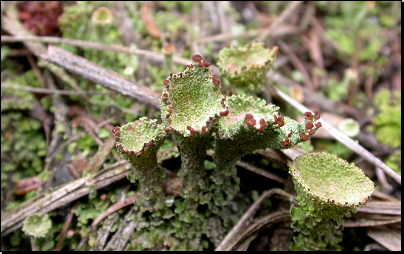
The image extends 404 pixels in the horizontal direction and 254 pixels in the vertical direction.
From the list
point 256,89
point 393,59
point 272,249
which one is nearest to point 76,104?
point 256,89

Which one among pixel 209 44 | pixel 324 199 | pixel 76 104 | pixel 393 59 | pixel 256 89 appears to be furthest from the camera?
pixel 393 59

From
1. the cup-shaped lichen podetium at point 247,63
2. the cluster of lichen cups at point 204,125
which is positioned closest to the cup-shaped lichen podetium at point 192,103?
the cluster of lichen cups at point 204,125

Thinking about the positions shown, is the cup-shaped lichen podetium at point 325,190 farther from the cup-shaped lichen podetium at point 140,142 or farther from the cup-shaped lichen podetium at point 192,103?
the cup-shaped lichen podetium at point 140,142

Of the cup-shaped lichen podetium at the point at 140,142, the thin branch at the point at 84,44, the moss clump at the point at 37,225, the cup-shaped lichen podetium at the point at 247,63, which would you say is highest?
the cup-shaped lichen podetium at the point at 247,63

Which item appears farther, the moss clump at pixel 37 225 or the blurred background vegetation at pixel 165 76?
the blurred background vegetation at pixel 165 76

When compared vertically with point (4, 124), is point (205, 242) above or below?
below

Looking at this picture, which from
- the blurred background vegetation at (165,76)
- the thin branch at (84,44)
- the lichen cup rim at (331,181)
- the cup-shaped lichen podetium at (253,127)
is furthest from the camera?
the thin branch at (84,44)

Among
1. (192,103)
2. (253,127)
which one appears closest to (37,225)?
(192,103)

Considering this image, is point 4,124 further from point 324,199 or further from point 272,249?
point 324,199
